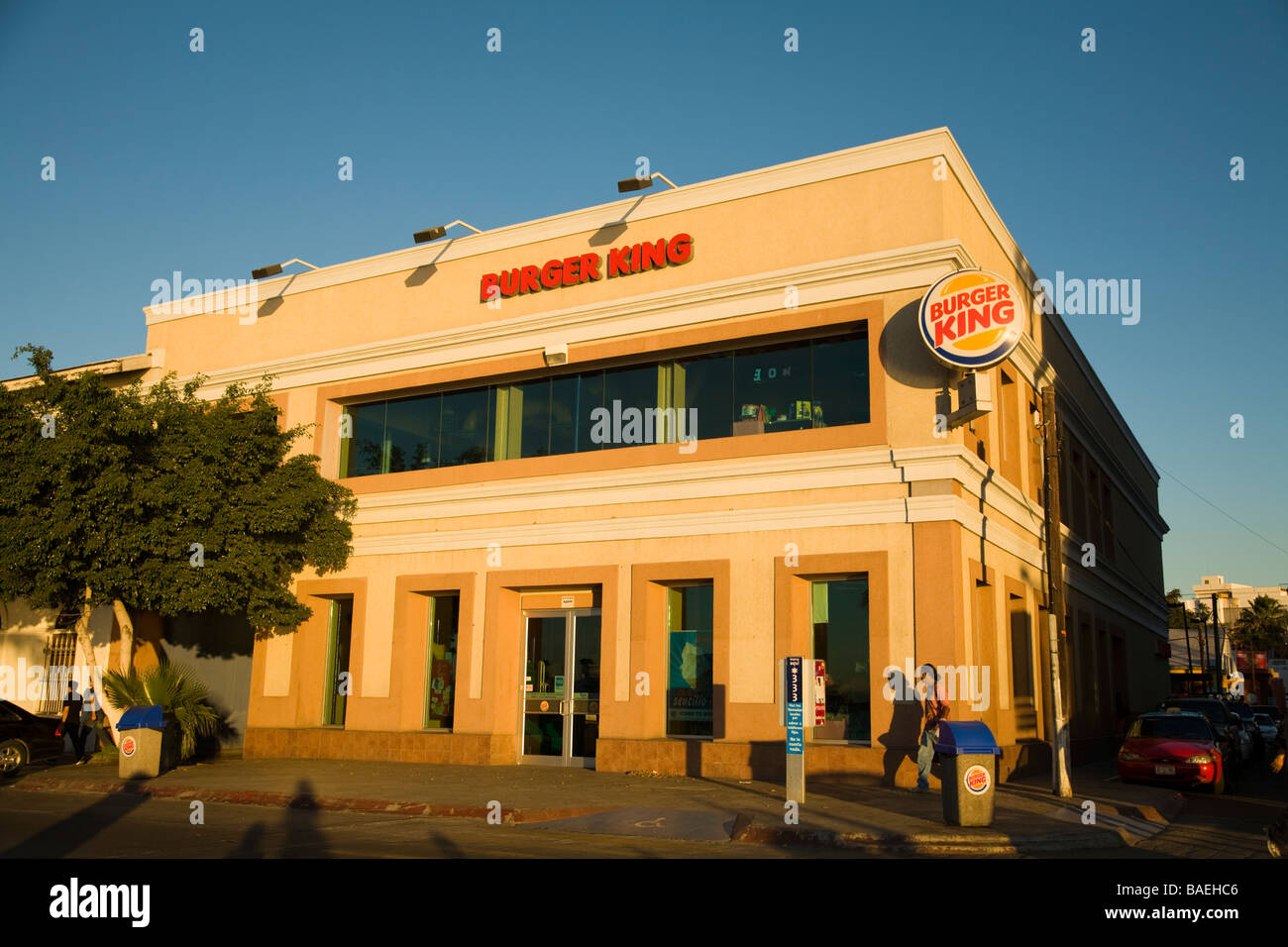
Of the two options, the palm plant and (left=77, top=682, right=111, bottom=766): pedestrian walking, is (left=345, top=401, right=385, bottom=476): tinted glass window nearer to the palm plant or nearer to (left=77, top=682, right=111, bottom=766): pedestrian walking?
the palm plant

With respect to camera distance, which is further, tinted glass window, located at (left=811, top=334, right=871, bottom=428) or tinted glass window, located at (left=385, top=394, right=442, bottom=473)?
tinted glass window, located at (left=385, top=394, right=442, bottom=473)

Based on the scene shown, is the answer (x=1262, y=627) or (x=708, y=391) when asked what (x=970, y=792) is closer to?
(x=708, y=391)

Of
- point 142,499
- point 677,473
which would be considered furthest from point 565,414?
point 142,499

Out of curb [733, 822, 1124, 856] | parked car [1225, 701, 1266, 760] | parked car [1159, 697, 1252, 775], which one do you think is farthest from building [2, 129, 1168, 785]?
parked car [1225, 701, 1266, 760]

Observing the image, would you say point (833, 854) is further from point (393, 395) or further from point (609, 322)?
point (393, 395)

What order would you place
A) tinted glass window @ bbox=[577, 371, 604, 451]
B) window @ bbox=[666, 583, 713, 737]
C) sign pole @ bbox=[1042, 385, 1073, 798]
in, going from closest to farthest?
1. sign pole @ bbox=[1042, 385, 1073, 798]
2. window @ bbox=[666, 583, 713, 737]
3. tinted glass window @ bbox=[577, 371, 604, 451]

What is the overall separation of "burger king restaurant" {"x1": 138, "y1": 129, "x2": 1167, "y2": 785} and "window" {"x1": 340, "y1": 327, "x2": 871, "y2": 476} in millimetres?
64

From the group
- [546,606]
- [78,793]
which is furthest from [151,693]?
[546,606]

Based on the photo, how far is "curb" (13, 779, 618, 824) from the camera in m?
15.0

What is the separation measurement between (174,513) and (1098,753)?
2555 cm

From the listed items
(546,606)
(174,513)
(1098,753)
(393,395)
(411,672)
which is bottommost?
(1098,753)

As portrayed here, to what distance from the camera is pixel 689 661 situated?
20703 mm

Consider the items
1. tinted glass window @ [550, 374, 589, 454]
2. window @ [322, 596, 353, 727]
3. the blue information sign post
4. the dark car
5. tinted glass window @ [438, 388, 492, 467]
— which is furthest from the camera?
window @ [322, 596, 353, 727]
